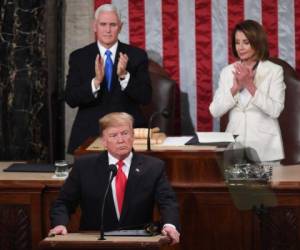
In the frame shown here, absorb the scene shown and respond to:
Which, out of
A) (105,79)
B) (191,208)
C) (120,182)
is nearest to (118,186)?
(120,182)

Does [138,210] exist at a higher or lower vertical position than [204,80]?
lower

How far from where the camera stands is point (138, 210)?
5715 mm

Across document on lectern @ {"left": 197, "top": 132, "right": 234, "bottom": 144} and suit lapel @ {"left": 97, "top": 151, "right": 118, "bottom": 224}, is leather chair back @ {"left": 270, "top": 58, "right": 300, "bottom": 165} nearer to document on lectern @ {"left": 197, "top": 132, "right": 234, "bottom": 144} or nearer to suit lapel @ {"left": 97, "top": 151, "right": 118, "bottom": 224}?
document on lectern @ {"left": 197, "top": 132, "right": 234, "bottom": 144}

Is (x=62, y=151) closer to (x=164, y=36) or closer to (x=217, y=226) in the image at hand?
(x=164, y=36)

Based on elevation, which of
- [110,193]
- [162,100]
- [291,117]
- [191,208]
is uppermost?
[162,100]

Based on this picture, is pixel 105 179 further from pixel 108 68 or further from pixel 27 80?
pixel 27 80

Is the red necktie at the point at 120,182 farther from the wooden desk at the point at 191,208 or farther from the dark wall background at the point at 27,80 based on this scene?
the dark wall background at the point at 27,80

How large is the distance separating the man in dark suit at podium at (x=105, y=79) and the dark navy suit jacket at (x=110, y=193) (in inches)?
58.8

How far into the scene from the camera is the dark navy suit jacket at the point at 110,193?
18.7 feet

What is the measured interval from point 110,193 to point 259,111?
1934mm

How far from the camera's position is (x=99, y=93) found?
7344 mm

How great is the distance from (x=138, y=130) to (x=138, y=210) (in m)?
1.27

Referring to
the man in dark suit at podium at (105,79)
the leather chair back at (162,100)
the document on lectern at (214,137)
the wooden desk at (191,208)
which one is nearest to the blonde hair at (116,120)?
the wooden desk at (191,208)

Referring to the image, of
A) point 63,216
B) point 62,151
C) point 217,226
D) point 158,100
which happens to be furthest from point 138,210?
point 62,151
